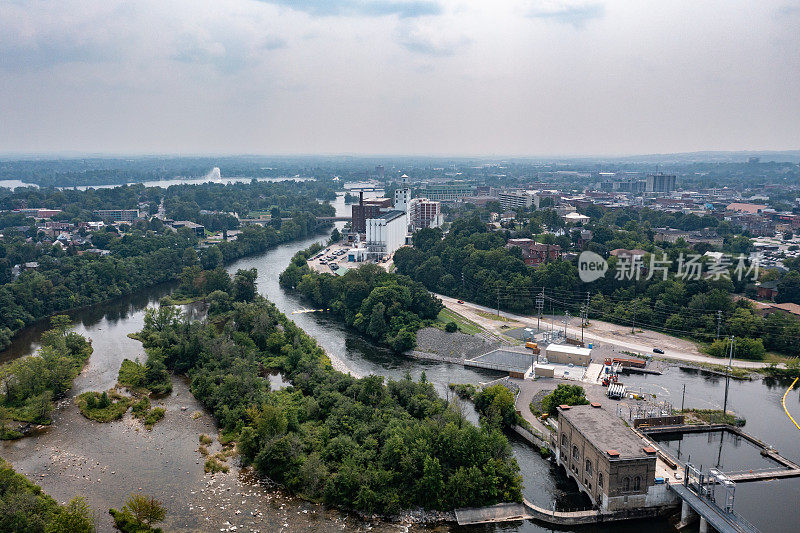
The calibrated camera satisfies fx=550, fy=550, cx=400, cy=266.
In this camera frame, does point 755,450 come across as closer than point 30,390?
Yes

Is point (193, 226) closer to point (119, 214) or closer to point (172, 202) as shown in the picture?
point (119, 214)

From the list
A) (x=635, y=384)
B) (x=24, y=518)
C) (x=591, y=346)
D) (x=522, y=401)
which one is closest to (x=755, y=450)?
(x=635, y=384)

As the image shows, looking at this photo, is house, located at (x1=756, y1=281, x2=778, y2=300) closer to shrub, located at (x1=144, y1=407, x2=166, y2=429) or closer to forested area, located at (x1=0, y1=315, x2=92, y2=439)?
shrub, located at (x1=144, y1=407, x2=166, y2=429)

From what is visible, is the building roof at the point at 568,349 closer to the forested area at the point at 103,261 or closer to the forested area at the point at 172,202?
the forested area at the point at 103,261

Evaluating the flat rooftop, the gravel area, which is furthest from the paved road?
the flat rooftop

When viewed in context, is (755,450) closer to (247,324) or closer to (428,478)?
(428,478)

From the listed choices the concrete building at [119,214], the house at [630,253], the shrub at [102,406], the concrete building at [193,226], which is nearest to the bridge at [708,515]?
the shrub at [102,406]
